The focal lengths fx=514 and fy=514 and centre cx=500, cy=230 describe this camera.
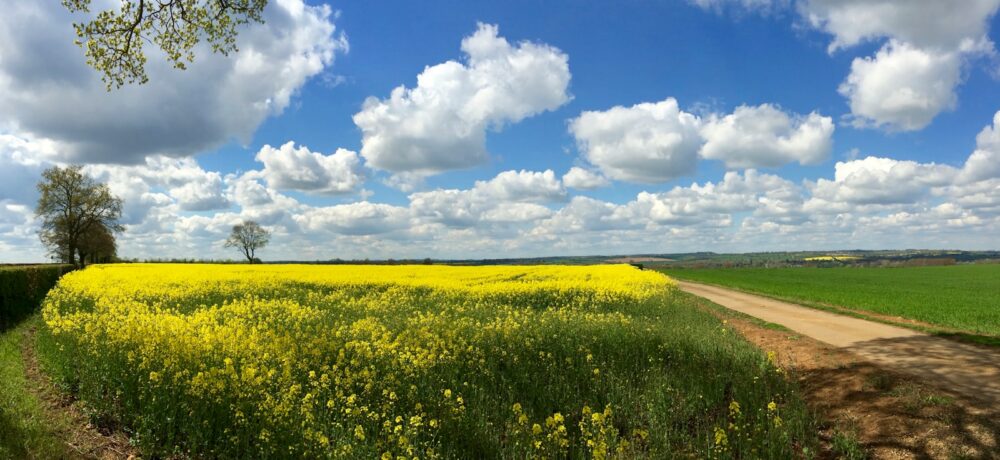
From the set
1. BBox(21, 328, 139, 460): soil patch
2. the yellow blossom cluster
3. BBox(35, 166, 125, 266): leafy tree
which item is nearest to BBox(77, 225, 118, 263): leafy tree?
BBox(35, 166, 125, 266): leafy tree

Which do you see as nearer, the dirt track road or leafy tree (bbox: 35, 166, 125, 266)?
the dirt track road

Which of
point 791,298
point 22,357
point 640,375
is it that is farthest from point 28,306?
point 791,298

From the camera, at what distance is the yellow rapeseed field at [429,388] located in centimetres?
657

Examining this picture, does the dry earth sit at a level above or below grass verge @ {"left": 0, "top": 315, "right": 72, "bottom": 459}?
below

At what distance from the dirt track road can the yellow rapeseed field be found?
2.75 m

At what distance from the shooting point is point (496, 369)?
9.71 m

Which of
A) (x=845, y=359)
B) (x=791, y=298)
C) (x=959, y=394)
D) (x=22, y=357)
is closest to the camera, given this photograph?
(x=959, y=394)

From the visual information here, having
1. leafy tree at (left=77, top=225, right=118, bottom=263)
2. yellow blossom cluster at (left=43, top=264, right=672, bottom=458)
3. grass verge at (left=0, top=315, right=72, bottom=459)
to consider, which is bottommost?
grass verge at (left=0, top=315, right=72, bottom=459)

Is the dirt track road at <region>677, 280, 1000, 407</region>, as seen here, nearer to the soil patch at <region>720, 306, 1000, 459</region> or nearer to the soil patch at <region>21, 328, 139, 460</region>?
the soil patch at <region>720, 306, 1000, 459</region>

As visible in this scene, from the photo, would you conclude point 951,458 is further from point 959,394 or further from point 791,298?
point 791,298

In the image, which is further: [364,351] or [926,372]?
[926,372]

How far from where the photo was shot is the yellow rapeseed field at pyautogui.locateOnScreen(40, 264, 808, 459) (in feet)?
21.5

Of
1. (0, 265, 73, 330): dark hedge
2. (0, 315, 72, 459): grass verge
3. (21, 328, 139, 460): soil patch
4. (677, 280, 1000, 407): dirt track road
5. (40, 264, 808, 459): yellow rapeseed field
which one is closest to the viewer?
(0, 315, 72, 459): grass verge

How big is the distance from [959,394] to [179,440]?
39.3 ft
